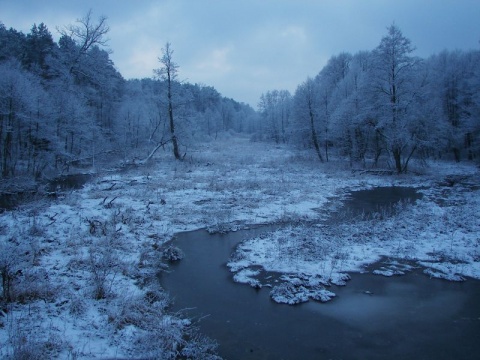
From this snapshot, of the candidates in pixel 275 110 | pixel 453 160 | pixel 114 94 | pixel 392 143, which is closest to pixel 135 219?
pixel 392 143

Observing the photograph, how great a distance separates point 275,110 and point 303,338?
8295 cm

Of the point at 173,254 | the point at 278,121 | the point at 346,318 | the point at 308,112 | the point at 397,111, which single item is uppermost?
the point at 278,121

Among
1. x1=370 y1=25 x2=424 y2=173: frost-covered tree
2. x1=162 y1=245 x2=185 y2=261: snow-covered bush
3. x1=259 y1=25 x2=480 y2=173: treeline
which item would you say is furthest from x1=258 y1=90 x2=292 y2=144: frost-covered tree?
x1=162 y1=245 x2=185 y2=261: snow-covered bush

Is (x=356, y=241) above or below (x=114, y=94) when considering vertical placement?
below

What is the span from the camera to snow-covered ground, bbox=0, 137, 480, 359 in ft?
20.0

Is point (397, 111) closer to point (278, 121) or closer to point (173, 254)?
point (173, 254)

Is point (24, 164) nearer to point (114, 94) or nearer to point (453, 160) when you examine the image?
point (114, 94)

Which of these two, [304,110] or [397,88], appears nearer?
[397,88]

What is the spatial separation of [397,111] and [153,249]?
2494cm

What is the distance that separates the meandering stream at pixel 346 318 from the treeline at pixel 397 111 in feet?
68.3

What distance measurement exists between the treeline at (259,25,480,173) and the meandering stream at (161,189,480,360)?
20.8m

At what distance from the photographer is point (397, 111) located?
2756cm

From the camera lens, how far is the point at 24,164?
2791cm

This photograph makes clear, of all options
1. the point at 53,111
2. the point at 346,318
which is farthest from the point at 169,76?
the point at 346,318
